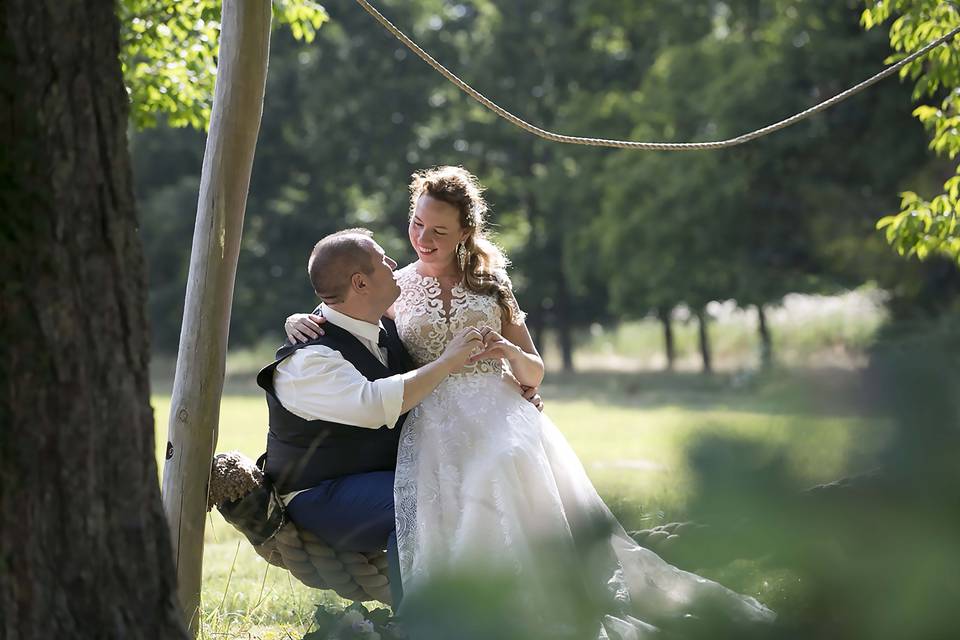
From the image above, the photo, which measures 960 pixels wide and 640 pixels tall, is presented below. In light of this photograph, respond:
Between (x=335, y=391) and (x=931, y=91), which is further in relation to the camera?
(x=931, y=91)

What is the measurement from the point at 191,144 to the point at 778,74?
64.6 feet

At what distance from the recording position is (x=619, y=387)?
28.6 m

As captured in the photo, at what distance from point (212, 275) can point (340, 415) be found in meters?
0.66

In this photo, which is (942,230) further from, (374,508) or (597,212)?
(597,212)

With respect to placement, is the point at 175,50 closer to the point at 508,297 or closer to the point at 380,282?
the point at 508,297

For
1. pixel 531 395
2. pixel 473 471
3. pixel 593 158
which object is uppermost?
pixel 593 158

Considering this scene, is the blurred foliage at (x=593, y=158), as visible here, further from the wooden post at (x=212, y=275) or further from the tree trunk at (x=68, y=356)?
the tree trunk at (x=68, y=356)

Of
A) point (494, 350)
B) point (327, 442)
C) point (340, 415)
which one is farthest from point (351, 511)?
point (494, 350)

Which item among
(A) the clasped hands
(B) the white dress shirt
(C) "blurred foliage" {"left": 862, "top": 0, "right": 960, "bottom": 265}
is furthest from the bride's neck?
(C) "blurred foliage" {"left": 862, "top": 0, "right": 960, "bottom": 265}

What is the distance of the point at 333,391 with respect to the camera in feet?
12.4

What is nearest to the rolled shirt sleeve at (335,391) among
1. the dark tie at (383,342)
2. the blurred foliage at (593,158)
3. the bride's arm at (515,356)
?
the dark tie at (383,342)

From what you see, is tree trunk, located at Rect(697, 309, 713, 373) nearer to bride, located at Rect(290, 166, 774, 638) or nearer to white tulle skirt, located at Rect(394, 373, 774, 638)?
bride, located at Rect(290, 166, 774, 638)

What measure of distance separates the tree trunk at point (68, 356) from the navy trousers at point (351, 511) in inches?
67.1

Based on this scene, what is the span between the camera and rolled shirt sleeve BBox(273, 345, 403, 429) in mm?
3771
